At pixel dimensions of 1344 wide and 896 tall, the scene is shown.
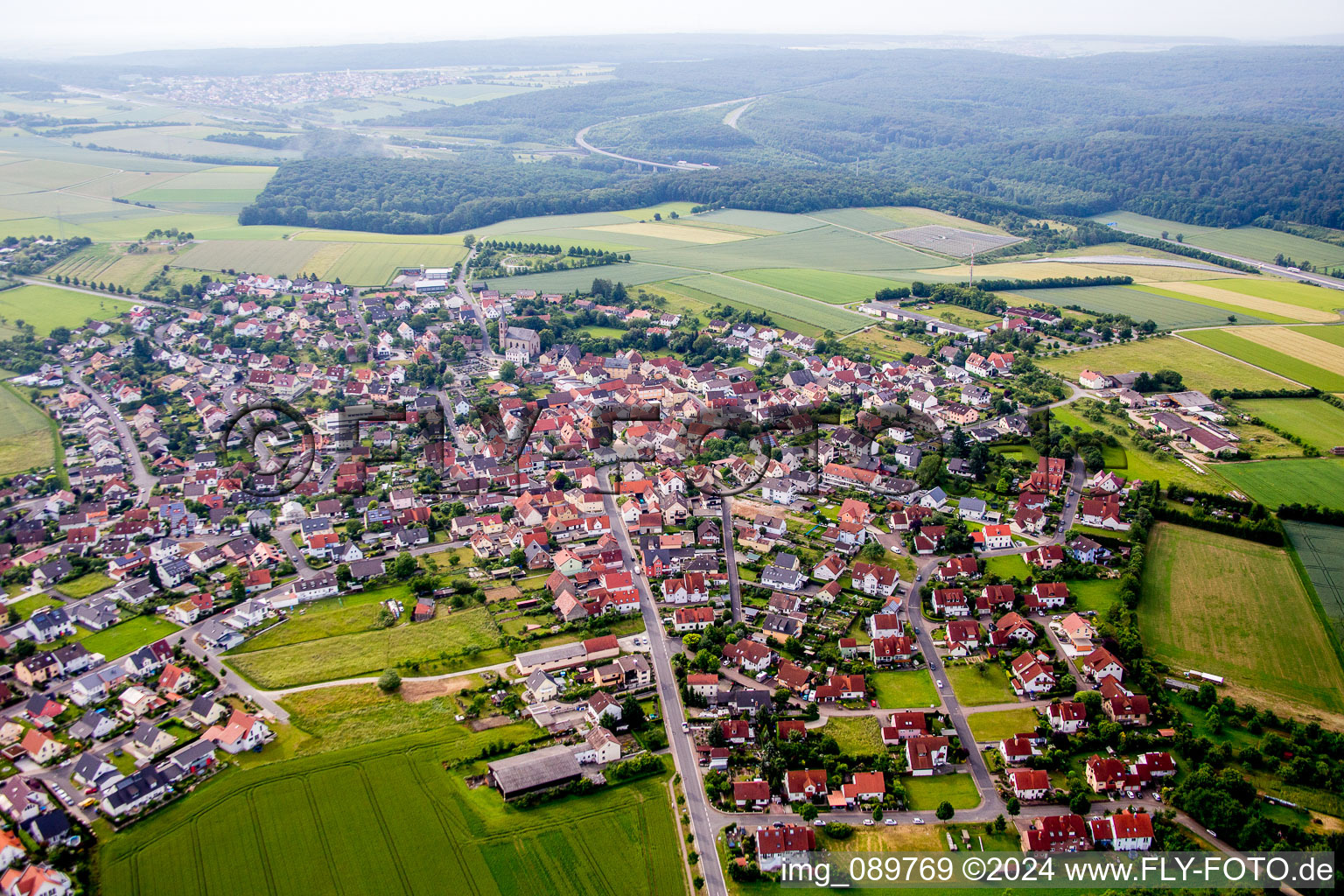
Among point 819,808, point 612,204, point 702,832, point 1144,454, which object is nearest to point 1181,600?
point 1144,454

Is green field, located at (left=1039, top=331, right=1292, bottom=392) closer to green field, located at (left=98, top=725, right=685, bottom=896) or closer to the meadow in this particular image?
the meadow

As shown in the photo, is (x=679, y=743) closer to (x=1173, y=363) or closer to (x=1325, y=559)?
(x=1325, y=559)

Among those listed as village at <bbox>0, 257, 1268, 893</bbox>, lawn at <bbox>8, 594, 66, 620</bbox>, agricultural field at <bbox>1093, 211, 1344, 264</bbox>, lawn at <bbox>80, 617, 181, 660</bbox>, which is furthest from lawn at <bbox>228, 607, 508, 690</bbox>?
agricultural field at <bbox>1093, 211, 1344, 264</bbox>

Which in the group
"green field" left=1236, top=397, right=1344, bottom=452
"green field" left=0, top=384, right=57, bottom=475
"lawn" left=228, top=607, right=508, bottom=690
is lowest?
"lawn" left=228, top=607, right=508, bottom=690

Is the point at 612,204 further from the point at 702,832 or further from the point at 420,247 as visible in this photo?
the point at 702,832

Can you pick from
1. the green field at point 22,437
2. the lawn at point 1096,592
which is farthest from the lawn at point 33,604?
the lawn at point 1096,592

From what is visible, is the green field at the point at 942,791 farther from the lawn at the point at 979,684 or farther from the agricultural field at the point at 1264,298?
the agricultural field at the point at 1264,298
